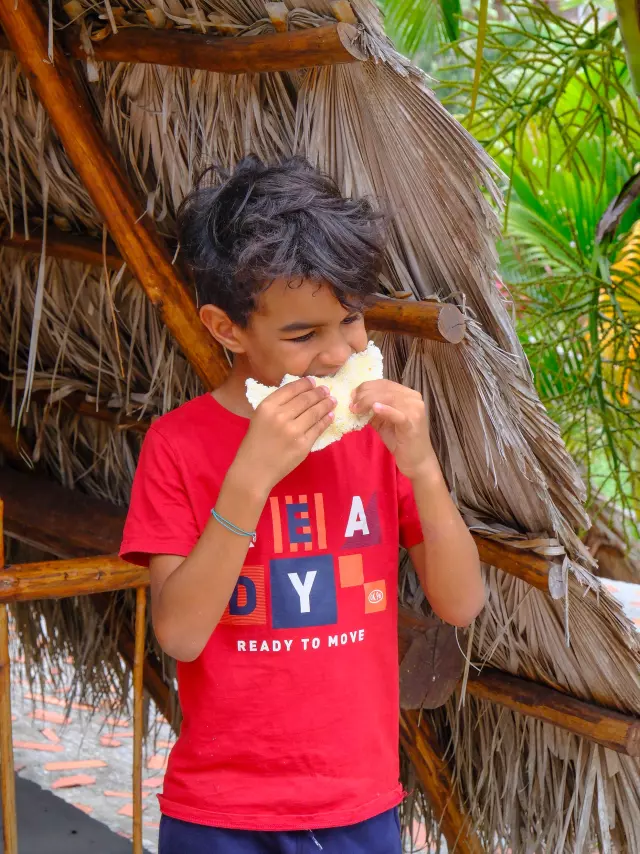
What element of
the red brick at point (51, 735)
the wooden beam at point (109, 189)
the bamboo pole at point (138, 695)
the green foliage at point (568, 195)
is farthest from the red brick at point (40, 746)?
the wooden beam at point (109, 189)

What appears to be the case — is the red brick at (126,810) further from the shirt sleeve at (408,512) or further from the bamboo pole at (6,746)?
the shirt sleeve at (408,512)

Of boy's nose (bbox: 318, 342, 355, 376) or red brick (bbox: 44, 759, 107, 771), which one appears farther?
red brick (bbox: 44, 759, 107, 771)

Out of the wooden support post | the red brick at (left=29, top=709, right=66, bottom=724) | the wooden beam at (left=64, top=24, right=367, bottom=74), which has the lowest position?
the red brick at (left=29, top=709, right=66, bottom=724)

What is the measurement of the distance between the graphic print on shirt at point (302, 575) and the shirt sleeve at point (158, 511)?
11 centimetres

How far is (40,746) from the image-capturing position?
4664 millimetres

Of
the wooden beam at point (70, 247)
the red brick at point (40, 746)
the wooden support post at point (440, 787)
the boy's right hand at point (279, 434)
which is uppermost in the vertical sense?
the wooden beam at point (70, 247)

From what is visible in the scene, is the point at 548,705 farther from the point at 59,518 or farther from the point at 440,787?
the point at 59,518

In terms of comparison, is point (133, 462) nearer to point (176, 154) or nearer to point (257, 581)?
point (176, 154)

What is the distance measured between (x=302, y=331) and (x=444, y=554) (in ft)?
1.25

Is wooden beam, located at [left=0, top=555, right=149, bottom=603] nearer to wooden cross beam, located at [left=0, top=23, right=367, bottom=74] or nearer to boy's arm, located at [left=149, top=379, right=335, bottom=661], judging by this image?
boy's arm, located at [left=149, top=379, right=335, bottom=661]

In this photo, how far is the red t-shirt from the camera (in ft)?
4.55

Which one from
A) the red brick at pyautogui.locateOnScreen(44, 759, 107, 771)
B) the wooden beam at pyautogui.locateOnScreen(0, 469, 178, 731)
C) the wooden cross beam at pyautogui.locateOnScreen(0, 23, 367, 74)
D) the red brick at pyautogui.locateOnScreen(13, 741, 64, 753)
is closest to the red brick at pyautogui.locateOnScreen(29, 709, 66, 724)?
the red brick at pyautogui.locateOnScreen(13, 741, 64, 753)

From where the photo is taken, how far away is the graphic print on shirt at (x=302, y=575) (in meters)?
1.42

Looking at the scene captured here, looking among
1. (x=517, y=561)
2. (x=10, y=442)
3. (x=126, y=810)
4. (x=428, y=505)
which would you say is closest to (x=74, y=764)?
(x=126, y=810)
